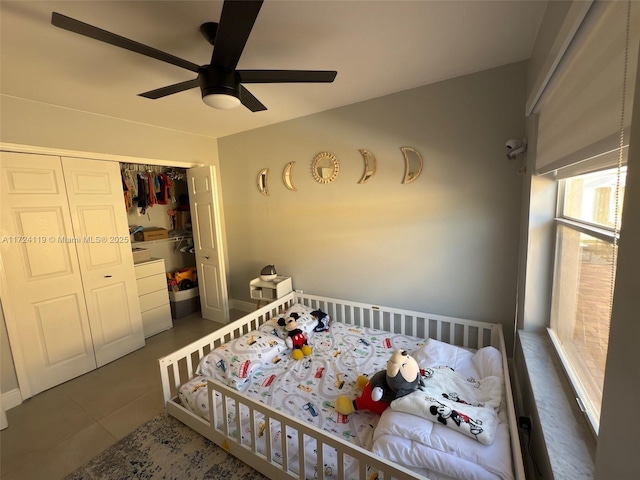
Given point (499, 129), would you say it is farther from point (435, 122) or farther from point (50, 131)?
point (50, 131)

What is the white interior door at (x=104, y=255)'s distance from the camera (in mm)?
2457

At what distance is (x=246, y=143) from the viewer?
322 cm

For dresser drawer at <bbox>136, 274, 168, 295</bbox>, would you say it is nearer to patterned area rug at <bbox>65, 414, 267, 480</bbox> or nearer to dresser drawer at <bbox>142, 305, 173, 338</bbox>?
dresser drawer at <bbox>142, 305, 173, 338</bbox>

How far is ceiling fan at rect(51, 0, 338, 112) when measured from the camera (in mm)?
982

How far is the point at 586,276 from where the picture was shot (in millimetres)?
1182

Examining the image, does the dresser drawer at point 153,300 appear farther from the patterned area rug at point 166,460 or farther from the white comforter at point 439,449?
the white comforter at point 439,449

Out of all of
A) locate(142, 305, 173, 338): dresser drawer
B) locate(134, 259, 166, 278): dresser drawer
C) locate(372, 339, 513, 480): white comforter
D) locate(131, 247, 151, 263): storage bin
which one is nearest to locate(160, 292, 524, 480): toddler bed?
locate(372, 339, 513, 480): white comforter

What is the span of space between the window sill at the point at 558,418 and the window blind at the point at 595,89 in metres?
0.98

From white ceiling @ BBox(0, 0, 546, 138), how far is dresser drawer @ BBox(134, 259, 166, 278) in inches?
67.4

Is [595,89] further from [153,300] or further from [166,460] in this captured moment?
[153,300]

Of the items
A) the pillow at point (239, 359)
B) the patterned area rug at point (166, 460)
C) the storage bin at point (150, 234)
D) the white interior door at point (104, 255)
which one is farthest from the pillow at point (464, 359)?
the storage bin at point (150, 234)

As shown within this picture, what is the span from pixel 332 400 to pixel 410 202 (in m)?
1.67

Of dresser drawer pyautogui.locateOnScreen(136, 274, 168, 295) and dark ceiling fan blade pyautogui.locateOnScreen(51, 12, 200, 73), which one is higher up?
dark ceiling fan blade pyautogui.locateOnScreen(51, 12, 200, 73)

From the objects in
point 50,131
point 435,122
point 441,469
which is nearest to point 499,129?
point 435,122
